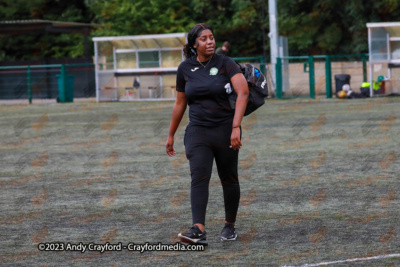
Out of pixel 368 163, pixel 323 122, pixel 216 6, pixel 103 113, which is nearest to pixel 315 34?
pixel 216 6

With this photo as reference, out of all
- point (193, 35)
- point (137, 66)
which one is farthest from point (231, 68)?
point (137, 66)

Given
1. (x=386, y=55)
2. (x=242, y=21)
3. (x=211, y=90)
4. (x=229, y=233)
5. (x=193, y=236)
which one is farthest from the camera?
(x=242, y=21)

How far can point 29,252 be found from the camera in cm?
666

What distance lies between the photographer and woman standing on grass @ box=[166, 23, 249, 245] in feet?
21.7

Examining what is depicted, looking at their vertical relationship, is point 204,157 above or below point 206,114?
below

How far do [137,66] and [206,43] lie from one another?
29.1m

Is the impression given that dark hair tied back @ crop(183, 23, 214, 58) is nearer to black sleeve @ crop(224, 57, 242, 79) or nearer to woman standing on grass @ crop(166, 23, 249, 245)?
woman standing on grass @ crop(166, 23, 249, 245)

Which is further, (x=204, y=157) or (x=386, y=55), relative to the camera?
(x=386, y=55)

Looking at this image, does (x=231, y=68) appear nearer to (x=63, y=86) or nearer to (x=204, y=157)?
(x=204, y=157)

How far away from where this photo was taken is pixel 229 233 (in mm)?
6875

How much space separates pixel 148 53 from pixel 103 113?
8426 millimetres

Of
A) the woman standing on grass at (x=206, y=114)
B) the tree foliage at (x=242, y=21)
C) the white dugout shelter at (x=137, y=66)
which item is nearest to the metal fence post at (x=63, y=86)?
the white dugout shelter at (x=137, y=66)

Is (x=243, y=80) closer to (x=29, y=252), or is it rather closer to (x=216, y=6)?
(x=29, y=252)

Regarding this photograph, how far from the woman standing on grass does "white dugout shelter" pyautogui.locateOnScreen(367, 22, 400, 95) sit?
24493 millimetres
